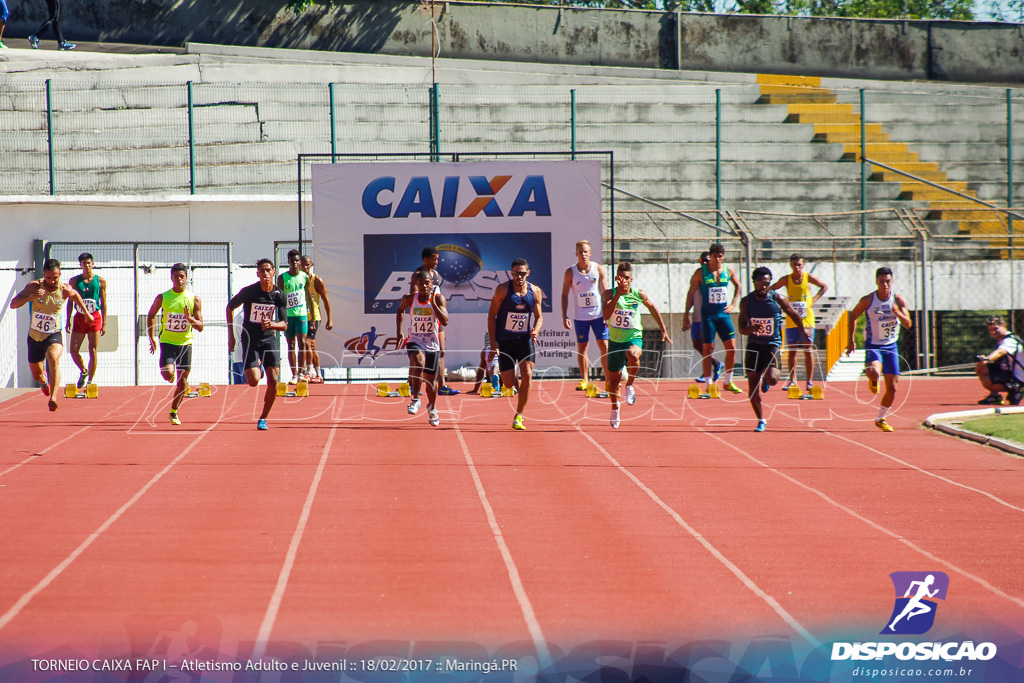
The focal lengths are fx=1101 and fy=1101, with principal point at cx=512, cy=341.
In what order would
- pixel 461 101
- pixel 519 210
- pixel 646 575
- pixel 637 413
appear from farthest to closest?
1. pixel 461 101
2. pixel 519 210
3. pixel 637 413
4. pixel 646 575

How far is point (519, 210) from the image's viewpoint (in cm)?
1689

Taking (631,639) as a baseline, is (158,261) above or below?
above

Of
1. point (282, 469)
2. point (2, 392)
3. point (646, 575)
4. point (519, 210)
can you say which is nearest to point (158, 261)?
point (2, 392)

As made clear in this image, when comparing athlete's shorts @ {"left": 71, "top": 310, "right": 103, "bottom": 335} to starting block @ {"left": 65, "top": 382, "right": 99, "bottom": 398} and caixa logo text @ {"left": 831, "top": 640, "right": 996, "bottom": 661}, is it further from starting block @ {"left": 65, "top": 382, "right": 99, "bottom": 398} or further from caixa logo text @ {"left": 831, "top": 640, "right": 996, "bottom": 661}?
caixa logo text @ {"left": 831, "top": 640, "right": 996, "bottom": 661}

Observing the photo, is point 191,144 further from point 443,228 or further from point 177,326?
point 177,326

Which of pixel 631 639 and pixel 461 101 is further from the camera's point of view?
pixel 461 101

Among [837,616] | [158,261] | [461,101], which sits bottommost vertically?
[837,616]

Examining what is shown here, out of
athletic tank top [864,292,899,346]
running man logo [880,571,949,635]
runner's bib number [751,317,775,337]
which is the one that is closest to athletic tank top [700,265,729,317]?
runner's bib number [751,317,775,337]

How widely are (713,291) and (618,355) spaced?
264 centimetres

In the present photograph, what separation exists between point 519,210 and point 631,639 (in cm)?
1163

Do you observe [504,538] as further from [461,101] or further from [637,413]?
[461,101]

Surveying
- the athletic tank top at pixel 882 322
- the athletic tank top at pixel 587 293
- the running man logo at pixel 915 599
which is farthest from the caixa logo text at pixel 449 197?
the running man logo at pixel 915 599

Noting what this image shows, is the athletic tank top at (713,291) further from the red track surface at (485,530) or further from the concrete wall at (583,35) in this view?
the concrete wall at (583,35)

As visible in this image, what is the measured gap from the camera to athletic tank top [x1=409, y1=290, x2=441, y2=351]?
42.9 feet
